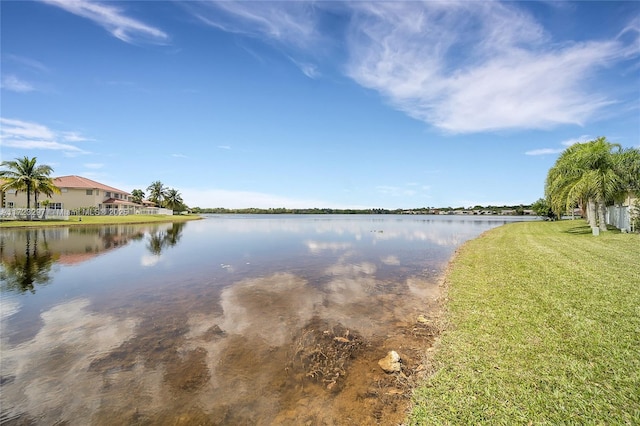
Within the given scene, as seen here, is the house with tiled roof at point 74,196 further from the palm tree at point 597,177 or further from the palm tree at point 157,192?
the palm tree at point 597,177

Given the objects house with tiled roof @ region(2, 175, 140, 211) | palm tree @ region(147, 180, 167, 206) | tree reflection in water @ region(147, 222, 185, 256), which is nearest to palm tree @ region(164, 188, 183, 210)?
palm tree @ region(147, 180, 167, 206)

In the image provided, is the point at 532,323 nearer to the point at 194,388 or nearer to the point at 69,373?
the point at 194,388

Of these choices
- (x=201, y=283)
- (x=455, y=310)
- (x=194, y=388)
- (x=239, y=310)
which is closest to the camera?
(x=194, y=388)

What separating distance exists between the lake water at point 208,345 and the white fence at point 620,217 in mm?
22165

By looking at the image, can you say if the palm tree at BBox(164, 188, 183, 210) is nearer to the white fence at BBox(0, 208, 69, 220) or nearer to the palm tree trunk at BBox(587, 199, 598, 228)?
the white fence at BBox(0, 208, 69, 220)

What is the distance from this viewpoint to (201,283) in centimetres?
1106

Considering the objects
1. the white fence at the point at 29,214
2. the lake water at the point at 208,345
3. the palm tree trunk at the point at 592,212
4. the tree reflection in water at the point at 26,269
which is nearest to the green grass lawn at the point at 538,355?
the lake water at the point at 208,345

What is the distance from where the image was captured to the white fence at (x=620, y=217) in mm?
22406

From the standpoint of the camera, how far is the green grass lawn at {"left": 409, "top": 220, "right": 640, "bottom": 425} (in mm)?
3623

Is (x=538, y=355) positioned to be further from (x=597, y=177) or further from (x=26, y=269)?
(x=597, y=177)

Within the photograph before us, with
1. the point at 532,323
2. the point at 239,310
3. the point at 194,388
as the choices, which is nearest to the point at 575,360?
the point at 532,323

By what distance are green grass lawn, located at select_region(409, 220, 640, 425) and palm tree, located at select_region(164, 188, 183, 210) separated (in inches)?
4762

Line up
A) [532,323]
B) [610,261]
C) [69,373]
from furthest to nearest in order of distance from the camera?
[610,261], [532,323], [69,373]

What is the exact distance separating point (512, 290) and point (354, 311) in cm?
517
